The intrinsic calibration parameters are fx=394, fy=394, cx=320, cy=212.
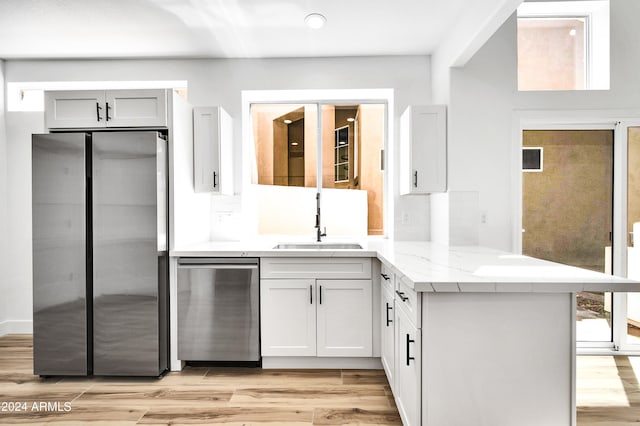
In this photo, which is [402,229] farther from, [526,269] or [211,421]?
[211,421]

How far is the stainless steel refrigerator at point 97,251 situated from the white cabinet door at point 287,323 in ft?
2.53

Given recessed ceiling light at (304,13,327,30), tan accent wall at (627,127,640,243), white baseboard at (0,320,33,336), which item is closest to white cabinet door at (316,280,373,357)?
recessed ceiling light at (304,13,327,30)

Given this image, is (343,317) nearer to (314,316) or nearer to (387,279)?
(314,316)

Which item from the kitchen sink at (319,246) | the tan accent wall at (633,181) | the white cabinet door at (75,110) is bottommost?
the kitchen sink at (319,246)

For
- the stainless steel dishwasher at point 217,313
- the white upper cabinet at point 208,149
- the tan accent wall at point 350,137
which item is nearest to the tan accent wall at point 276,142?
the tan accent wall at point 350,137

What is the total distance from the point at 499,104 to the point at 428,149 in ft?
2.28

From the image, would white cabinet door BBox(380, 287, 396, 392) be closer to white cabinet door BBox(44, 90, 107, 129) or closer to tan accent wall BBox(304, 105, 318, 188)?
tan accent wall BBox(304, 105, 318, 188)

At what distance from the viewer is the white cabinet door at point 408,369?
1.72 meters

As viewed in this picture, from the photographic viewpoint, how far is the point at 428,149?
10.5 feet

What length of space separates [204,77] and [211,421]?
2904 mm

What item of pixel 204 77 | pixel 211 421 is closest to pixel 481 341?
pixel 211 421

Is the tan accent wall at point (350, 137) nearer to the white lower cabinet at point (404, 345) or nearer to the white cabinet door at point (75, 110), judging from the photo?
the white lower cabinet at point (404, 345)

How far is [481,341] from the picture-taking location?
1.69 metres

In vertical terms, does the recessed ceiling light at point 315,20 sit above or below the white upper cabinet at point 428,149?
above
